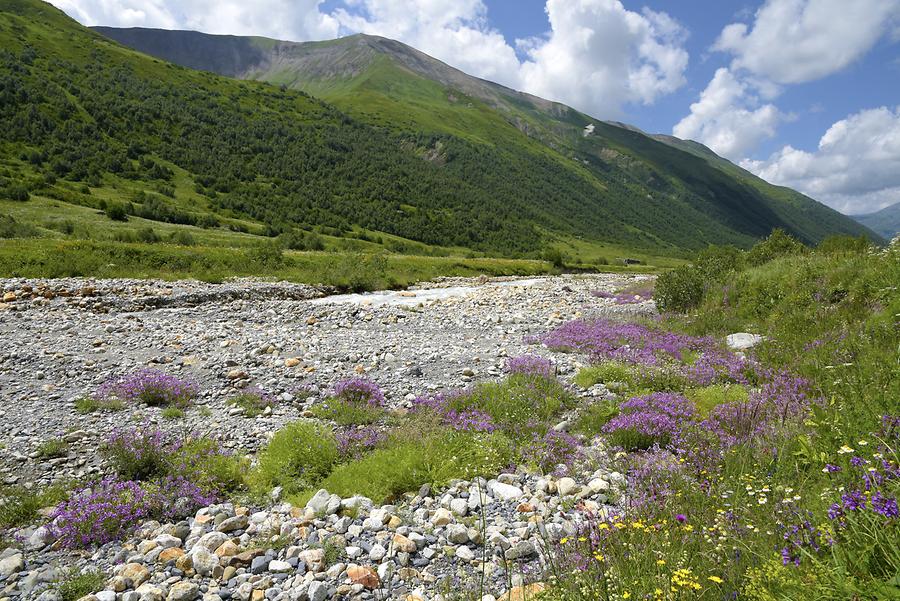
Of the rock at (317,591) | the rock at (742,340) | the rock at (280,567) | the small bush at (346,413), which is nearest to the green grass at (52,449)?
the small bush at (346,413)

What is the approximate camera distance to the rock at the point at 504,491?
5.76 meters

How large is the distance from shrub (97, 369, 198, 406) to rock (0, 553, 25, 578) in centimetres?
550

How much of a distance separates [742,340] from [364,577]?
1254 cm

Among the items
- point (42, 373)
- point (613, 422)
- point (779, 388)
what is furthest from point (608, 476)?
point (42, 373)

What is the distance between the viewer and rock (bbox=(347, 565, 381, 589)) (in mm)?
4358

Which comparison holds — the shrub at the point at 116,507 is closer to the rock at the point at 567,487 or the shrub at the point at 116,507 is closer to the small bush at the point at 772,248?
the rock at the point at 567,487

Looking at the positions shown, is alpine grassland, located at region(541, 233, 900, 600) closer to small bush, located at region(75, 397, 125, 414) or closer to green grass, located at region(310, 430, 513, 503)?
green grass, located at region(310, 430, 513, 503)

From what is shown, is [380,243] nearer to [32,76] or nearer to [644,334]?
[644,334]

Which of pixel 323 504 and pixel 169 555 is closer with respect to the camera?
pixel 169 555

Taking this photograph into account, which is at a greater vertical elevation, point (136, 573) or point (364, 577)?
point (364, 577)

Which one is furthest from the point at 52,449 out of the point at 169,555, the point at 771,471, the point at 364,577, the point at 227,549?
the point at 771,471

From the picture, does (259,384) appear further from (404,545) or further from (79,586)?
(404,545)

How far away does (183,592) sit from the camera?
14.1ft

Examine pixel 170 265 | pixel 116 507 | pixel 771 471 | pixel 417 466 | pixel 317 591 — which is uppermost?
pixel 771 471
